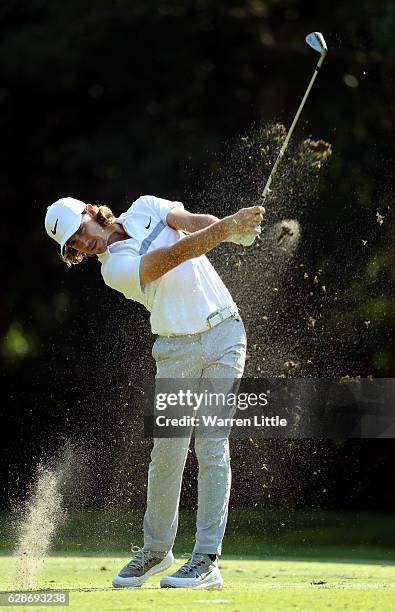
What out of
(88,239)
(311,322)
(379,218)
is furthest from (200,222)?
(379,218)

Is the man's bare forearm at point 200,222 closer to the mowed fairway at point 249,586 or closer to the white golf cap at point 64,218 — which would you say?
the white golf cap at point 64,218

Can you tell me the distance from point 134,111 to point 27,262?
1868 mm

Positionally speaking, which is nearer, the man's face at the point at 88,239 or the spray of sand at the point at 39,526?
the man's face at the point at 88,239

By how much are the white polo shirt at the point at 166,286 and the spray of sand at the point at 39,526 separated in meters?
1.15

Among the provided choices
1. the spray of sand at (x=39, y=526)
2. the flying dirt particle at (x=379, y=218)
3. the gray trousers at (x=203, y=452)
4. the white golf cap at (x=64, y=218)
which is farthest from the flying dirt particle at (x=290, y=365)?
the white golf cap at (x=64, y=218)

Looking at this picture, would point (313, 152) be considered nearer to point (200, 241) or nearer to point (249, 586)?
point (200, 241)

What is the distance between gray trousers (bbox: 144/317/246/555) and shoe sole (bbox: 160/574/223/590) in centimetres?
10

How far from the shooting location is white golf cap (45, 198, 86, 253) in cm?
498

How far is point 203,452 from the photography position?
195 inches

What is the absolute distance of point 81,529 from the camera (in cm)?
784

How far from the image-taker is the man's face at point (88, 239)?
501cm

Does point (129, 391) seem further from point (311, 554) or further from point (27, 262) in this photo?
point (27, 262)

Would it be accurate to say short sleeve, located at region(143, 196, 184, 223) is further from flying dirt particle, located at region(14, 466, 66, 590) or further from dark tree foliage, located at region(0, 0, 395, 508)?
dark tree foliage, located at region(0, 0, 395, 508)

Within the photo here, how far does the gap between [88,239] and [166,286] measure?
33 centimetres
